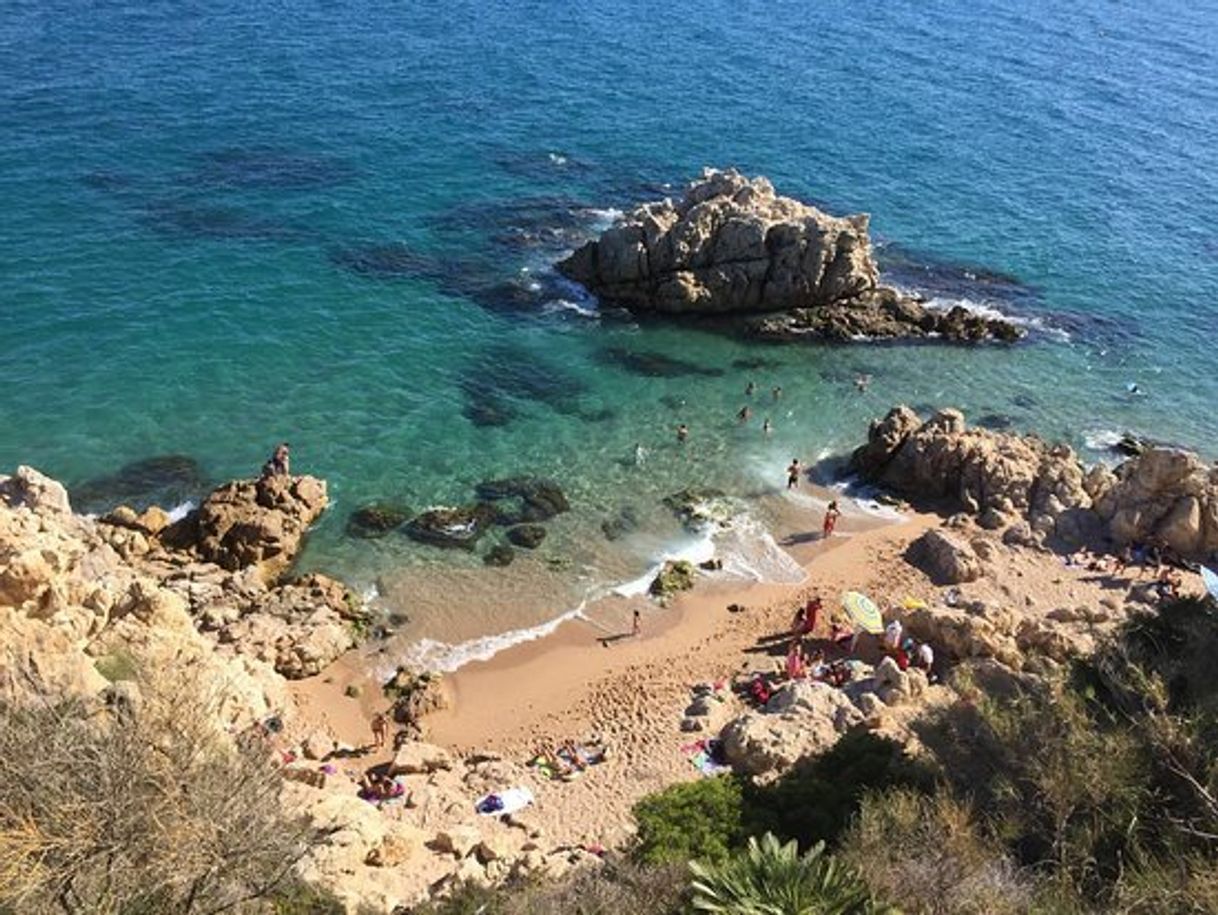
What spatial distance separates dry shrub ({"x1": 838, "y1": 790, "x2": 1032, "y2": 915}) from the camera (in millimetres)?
14672

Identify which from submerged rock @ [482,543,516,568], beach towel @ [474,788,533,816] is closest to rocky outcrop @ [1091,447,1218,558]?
submerged rock @ [482,543,516,568]

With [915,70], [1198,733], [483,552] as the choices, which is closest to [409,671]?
[483,552]

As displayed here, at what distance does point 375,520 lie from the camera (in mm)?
34812

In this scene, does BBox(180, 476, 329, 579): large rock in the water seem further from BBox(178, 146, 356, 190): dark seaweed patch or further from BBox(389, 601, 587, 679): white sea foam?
BBox(178, 146, 356, 190): dark seaweed patch

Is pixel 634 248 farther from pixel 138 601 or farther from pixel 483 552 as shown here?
pixel 138 601

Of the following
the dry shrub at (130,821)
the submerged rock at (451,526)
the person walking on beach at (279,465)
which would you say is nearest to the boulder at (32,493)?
the person walking on beach at (279,465)

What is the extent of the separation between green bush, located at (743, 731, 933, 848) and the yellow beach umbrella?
6655 mm

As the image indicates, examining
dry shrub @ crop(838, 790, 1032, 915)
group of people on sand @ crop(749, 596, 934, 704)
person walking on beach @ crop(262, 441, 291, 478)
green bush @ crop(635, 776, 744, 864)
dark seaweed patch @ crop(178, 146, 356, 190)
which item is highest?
dry shrub @ crop(838, 790, 1032, 915)

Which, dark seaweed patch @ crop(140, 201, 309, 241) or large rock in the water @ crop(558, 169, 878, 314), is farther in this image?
dark seaweed patch @ crop(140, 201, 309, 241)

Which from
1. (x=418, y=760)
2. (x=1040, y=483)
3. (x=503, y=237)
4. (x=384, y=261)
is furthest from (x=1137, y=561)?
(x=384, y=261)

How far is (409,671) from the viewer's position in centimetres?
2909

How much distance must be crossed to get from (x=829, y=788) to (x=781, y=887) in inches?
282

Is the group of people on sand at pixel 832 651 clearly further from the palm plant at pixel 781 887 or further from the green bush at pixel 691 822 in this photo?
the palm plant at pixel 781 887

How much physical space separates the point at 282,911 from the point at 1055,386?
41.8m
